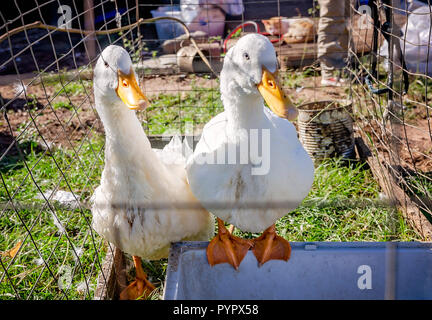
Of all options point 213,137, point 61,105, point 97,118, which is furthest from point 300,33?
point 213,137

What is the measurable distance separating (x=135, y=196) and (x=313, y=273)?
0.87m

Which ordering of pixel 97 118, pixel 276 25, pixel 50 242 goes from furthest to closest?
pixel 276 25, pixel 97 118, pixel 50 242

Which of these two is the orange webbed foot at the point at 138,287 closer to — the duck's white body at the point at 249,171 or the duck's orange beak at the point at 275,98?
the duck's white body at the point at 249,171

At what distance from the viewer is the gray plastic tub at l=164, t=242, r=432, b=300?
74.7 inches

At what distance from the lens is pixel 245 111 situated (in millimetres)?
1881

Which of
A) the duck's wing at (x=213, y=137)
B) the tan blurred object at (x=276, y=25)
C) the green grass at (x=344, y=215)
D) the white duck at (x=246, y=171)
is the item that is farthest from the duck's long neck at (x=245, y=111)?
the tan blurred object at (x=276, y=25)

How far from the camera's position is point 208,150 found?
200 centimetres

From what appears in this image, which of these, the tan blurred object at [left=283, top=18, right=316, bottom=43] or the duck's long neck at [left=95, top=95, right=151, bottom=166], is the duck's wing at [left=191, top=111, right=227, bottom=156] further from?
the tan blurred object at [left=283, top=18, right=316, bottom=43]

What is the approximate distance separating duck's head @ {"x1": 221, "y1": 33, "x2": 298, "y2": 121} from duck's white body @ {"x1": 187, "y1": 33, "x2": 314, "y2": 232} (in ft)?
0.09

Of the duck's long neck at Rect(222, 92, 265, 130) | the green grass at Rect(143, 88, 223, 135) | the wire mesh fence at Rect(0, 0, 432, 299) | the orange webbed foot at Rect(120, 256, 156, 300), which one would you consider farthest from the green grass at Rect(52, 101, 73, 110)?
the duck's long neck at Rect(222, 92, 265, 130)

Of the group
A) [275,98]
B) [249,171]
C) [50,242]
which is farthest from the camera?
[50,242]

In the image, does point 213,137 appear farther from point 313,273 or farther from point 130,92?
point 313,273

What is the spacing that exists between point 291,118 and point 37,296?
1522 mm

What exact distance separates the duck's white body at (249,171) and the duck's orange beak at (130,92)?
36 centimetres
